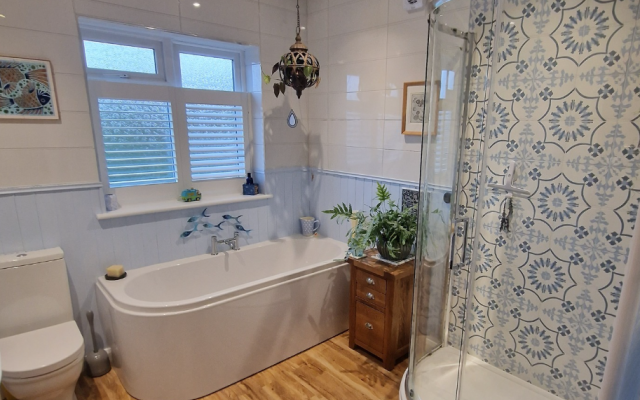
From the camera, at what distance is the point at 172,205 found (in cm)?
257

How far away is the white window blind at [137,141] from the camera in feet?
7.86

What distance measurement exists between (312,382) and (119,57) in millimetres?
2467

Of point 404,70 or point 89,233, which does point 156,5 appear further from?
point 404,70

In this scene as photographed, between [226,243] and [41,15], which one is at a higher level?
[41,15]

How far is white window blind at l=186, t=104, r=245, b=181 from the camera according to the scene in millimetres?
2770

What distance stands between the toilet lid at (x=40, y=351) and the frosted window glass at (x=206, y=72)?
1817 millimetres

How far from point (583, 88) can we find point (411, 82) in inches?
38.7

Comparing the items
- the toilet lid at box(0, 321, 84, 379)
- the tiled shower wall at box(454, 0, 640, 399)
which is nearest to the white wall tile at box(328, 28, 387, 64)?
the tiled shower wall at box(454, 0, 640, 399)

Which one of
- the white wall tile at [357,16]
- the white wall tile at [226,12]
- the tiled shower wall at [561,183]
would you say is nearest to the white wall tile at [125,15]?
the white wall tile at [226,12]

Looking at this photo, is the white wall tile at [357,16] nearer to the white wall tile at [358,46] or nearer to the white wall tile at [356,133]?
the white wall tile at [358,46]

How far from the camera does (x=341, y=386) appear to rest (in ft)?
6.86

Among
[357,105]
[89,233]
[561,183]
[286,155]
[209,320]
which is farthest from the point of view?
[286,155]

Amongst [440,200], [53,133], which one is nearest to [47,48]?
[53,133]

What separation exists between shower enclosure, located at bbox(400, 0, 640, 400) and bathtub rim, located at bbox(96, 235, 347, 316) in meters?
0.78
